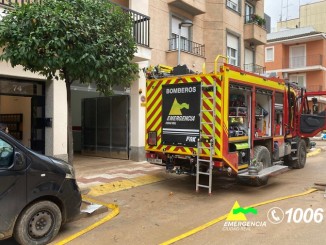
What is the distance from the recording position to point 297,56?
123ft

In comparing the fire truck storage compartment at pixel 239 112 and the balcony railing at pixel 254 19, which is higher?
the balcony railing at pixel 254 19

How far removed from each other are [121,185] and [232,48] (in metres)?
12.5

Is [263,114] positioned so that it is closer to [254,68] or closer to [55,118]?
[55,118]

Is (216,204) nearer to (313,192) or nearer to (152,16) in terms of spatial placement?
(313,192)

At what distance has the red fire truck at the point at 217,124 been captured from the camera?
24.0 feet

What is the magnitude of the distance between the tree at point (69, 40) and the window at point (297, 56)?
3472cm

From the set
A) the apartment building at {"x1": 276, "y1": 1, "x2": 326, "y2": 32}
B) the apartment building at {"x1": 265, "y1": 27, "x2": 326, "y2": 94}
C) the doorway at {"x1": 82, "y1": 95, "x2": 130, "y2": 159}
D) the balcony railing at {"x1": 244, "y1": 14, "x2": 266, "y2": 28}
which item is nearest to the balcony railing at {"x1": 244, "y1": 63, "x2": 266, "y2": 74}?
the balcony railing at {"x1": 244, "y1": 14, "x2": 266, "y2": 28}

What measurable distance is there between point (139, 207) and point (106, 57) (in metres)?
3.04

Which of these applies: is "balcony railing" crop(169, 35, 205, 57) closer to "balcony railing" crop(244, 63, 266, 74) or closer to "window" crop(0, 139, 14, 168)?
"balcony railing" crop(244, 63, 266, 74)

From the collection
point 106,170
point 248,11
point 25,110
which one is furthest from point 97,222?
point 248,11

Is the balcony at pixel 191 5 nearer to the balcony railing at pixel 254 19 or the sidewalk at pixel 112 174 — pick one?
the balcony railing at pixel 254 19

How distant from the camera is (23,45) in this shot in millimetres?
5582

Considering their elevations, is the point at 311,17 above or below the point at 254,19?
above

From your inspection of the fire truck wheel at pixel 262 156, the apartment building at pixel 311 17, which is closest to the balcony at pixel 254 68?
the fire truck wheel at pixel 262 156
